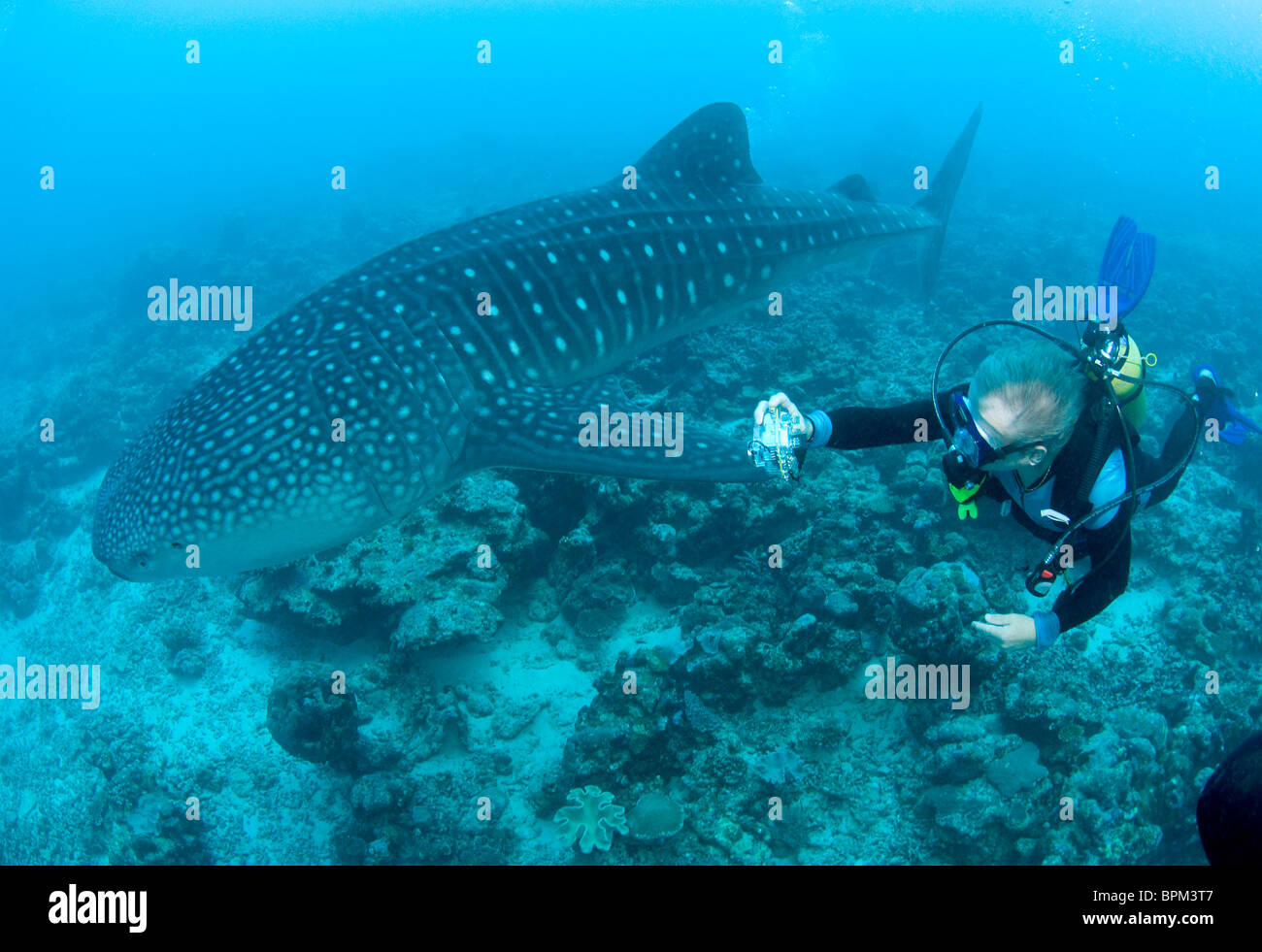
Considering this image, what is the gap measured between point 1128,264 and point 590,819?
6.91 m

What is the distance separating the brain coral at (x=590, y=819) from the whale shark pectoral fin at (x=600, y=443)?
2.65 metres

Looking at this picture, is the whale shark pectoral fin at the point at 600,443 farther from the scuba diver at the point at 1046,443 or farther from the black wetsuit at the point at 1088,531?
the black wetsuit at the point at 1088,531

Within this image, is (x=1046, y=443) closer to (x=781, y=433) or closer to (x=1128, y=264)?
(x=781, y=433)

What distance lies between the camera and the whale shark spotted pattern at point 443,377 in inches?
185

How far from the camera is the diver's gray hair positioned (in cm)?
315

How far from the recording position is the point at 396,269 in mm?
5859

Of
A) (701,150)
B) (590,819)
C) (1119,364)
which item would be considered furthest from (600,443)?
(701,150)

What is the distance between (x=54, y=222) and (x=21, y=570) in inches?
2891

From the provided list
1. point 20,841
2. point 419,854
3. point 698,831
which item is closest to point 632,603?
point 698,831

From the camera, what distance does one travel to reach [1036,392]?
3.15 m

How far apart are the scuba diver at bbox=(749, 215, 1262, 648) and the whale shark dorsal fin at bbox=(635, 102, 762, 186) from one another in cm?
448

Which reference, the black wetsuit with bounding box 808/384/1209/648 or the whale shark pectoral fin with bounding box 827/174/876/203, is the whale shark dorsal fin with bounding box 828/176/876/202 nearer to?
the whale shark pectoral fin with bounding box 827/174/876/203
